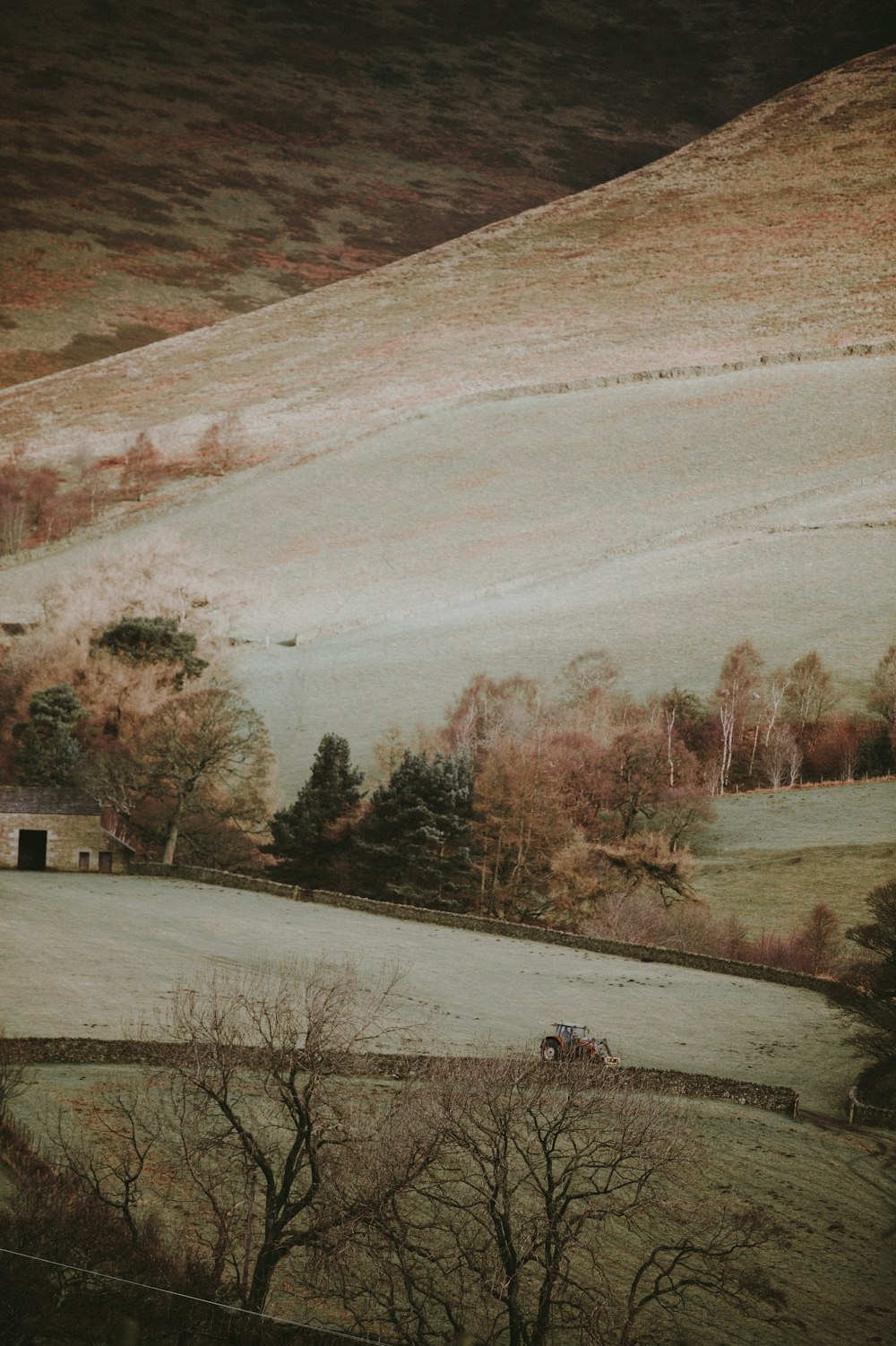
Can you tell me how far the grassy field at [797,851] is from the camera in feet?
83.3

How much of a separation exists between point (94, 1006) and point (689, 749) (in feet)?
59.4

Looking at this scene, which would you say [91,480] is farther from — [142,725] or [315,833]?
[315,833]

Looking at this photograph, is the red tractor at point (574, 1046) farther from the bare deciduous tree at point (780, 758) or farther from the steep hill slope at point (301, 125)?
the steep hill slope at point (301, 125)

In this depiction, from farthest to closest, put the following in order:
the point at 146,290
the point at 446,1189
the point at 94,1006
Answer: the point at 146,290
the point at 94,1006
the point at 446,1189

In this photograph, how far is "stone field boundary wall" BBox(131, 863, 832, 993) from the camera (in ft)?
76.5

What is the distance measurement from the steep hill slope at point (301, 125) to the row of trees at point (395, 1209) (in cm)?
5383

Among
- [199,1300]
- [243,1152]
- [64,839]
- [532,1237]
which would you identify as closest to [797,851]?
[64,839]

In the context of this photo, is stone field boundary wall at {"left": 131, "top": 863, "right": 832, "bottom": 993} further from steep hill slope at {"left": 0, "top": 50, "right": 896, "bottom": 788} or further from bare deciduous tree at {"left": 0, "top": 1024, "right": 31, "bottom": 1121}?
bare deciduous tree at {"left": 0, "top": 1024, "right": 31, "bottom": 1121}

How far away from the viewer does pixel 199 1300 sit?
9.98 metres

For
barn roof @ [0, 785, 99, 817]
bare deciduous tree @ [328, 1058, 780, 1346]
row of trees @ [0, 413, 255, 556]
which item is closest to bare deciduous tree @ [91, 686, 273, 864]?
barn roof @ [0, 785, 99, 817]

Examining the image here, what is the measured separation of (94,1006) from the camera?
655 inches

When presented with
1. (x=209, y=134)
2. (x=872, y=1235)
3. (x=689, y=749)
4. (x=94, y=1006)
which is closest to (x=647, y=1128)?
(x=872, y=1235)

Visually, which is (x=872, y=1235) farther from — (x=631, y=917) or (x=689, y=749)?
(x=689, y=749)

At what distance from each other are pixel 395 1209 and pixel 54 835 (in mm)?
20629
